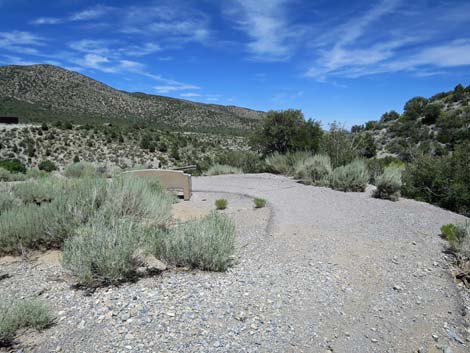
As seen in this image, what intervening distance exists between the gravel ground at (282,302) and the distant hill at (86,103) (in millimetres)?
51649

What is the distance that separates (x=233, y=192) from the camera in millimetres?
12172

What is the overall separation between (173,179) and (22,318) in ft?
27.5

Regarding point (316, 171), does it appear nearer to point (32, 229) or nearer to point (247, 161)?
point (247, 161)

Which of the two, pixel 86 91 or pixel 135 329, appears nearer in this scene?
pixel 135 329

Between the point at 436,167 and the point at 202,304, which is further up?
the point at 436,167

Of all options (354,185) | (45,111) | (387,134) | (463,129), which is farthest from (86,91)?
(354,185)

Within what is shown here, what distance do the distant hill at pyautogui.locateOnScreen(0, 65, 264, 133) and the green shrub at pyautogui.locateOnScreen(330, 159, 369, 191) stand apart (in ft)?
157

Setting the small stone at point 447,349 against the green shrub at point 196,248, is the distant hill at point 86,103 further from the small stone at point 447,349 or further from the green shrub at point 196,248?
the small stone at point 447,349

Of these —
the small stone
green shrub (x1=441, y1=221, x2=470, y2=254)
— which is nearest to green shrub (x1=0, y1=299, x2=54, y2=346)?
the small stone

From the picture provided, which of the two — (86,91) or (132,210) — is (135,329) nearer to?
(132,210)

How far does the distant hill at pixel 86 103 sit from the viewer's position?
5678 cm

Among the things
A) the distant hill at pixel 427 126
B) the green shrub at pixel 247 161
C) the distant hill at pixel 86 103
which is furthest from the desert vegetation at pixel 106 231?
the distant hill at pixel 86 103

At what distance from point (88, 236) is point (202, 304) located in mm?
1855

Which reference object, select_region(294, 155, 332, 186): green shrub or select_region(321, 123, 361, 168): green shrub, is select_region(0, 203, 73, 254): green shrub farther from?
select_region(321, 123, 361, 168): green shrub
